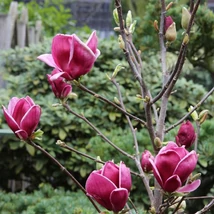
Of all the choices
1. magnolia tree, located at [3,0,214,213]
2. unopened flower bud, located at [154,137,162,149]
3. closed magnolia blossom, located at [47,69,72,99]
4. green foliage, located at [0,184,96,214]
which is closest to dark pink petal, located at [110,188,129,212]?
magnolia tree, located at [3,0,214,213]

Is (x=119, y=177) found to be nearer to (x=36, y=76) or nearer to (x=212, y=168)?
(x=212, y=168)

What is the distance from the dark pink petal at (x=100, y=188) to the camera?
72cm

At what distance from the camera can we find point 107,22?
8.62m

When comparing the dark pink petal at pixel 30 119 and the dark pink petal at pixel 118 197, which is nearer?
the dark pink petal at pixel 118 197

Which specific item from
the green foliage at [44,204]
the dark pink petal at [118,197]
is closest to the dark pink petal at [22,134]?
the dark pink petal at [118,197]

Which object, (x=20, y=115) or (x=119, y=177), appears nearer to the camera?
(x=119, y=177)

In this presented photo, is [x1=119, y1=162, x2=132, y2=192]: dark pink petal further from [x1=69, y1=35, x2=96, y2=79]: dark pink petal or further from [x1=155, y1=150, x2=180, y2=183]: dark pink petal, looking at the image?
[x1=69, y1=35, x2=96, y2=79]: dark pink petal

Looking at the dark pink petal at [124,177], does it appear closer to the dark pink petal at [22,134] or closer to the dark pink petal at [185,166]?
the dark pink petal at [185,166]

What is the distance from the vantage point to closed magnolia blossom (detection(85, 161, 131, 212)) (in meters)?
0.72

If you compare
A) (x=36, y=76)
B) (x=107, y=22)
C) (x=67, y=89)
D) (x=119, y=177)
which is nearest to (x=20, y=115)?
(x=67, y=89)

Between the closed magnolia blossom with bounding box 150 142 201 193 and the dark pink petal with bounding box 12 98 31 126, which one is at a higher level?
the dark pink petal with bounding box 12 98 31 126

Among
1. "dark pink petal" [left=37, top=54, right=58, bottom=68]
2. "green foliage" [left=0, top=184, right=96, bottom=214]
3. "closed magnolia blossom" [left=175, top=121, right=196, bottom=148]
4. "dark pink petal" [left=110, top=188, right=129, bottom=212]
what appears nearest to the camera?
"dark pink petal" [left=110, top=188, right=129, bottom=212]

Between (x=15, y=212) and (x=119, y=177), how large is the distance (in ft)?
4.98

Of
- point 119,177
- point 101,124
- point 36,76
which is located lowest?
point 101,124
